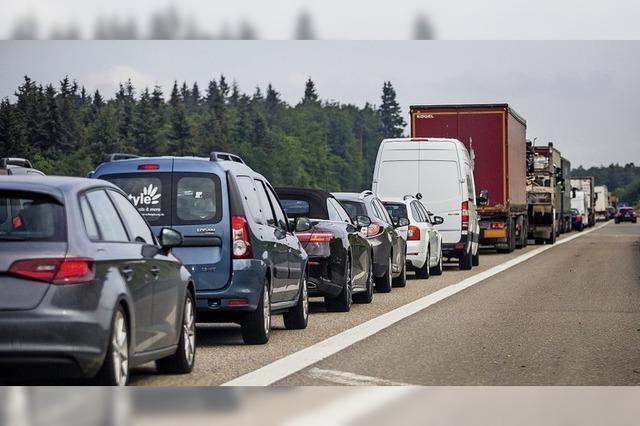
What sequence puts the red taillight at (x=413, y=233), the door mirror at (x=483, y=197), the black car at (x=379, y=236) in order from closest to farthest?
the black car at (x=379, y=236) → the red taillight at (x=413, y=233) → the door mirror at (x=483, y=197)

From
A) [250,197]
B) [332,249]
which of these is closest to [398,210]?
[332,249]

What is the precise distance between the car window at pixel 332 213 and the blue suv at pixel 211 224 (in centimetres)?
537

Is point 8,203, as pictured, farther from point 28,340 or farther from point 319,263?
point 319,263

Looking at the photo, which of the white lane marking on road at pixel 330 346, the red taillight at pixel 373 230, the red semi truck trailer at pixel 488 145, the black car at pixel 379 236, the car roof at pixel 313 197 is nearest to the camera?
the white lane marking on road at pixel 330 346

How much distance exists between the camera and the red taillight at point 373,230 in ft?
77.5

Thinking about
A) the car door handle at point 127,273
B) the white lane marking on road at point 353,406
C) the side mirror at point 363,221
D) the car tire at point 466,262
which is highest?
the car door handle at point 127,273

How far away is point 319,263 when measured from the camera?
→ 19.4 metres

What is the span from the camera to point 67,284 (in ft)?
32.1

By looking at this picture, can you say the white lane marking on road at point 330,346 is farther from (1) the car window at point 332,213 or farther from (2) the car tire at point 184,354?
(1) the car window at point 332,213

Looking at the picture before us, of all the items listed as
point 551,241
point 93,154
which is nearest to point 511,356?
point 551,241

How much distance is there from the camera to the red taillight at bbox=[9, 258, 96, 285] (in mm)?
9742

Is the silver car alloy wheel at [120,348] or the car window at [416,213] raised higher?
the car window at [416,213]

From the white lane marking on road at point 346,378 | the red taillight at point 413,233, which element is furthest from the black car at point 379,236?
the white lane marking on road at point 346,378

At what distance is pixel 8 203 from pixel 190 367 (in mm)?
2716
